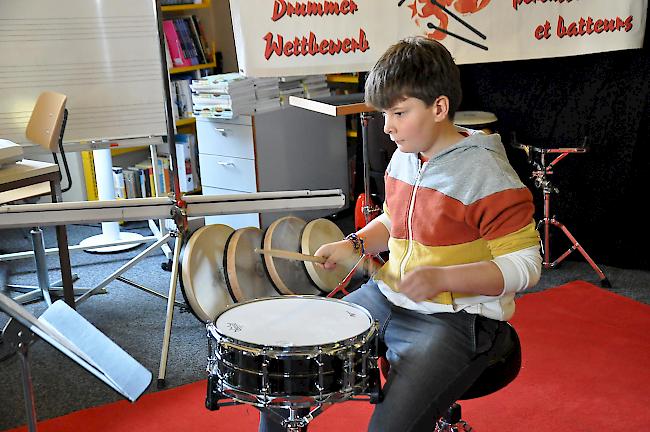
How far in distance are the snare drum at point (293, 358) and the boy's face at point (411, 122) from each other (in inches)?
14.7

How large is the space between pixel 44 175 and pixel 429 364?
1.86m

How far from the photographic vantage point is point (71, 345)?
1.34 metres

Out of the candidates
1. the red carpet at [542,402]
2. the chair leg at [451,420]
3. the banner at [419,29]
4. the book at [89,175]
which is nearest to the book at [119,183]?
the book at [89,175]

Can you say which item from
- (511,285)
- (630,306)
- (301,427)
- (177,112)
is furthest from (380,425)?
(177,112)

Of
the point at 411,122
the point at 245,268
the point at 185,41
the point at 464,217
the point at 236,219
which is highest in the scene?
the point at 185,41

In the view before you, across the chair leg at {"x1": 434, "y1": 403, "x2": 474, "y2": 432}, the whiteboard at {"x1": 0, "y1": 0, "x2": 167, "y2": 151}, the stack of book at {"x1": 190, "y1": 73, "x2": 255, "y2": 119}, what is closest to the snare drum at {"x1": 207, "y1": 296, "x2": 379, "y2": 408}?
the chair leg at {"x1": 434, "y1": 403, "x2": 474, "y2": 432}

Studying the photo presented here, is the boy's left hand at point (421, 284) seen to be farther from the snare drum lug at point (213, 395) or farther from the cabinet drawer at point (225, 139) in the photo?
the cabinet drawer at point (225, 139)

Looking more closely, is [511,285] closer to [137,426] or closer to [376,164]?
[137,426]

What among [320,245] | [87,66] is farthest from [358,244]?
[87,66]

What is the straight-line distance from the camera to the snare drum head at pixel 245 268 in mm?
2846

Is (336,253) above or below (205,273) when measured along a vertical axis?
above

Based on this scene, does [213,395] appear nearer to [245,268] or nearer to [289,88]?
[245,268]

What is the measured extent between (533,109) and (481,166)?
217 centimetres

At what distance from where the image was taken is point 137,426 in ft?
7.82
